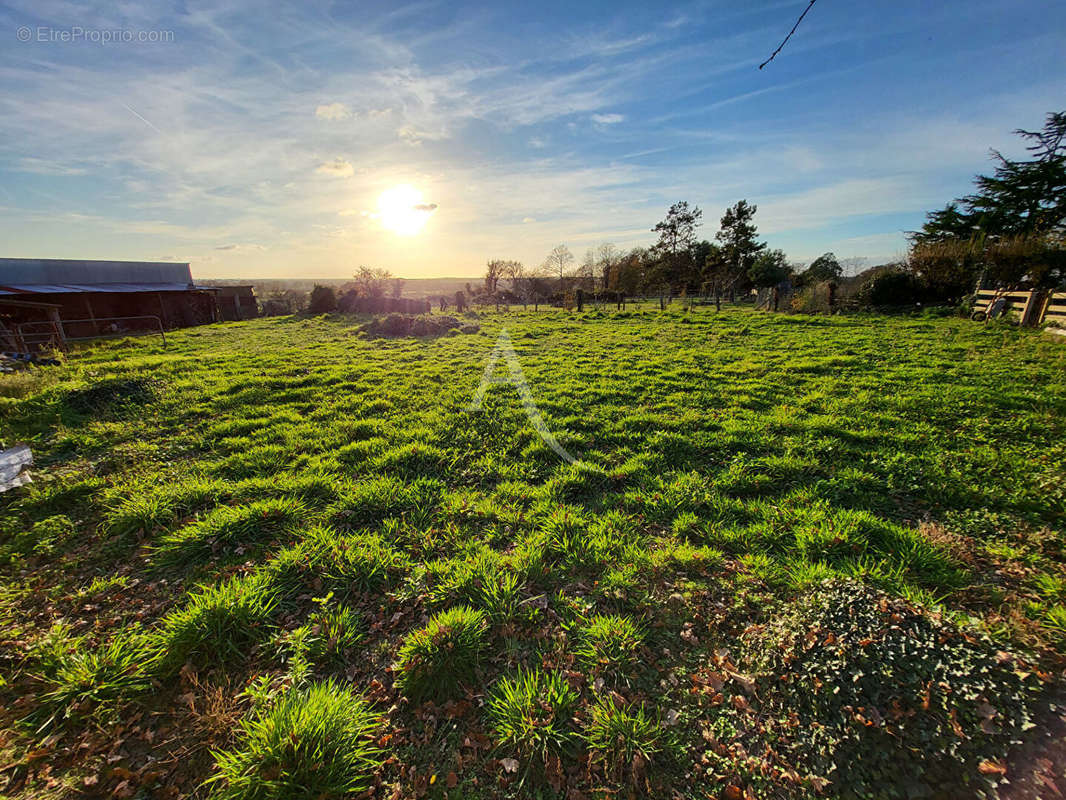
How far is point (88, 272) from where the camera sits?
28328mm

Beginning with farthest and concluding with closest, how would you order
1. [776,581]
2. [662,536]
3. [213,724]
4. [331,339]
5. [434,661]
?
[331,339], [662,536], [776,581], [434,661], [213,724]

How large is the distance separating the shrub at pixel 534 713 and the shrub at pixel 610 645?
0.27 m

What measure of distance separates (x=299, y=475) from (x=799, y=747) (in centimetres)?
580

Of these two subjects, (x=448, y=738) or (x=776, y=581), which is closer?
(x=448, y=738)

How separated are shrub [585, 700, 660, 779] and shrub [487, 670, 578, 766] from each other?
17 cm

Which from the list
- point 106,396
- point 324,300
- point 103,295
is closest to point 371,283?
point 324,300

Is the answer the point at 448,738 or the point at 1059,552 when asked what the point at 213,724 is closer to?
the point at 448,738

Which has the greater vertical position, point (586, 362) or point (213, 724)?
point (586, 362)

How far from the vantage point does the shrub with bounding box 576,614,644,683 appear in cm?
275

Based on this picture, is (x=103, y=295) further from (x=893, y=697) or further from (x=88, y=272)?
(x=893, y=697)

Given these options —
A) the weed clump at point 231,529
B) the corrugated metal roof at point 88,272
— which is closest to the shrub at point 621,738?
the weed clump at point 231,529

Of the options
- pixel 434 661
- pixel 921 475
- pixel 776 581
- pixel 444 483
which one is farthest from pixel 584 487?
pixel 921 475

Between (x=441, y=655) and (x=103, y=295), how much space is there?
38517 mm

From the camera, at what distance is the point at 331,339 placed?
1769cm
